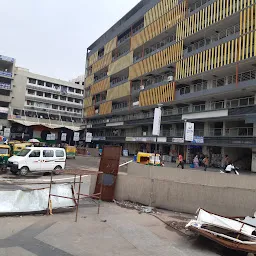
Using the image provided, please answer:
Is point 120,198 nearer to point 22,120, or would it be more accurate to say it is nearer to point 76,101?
point 22,120

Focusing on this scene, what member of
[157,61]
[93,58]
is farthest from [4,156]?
[93,58]

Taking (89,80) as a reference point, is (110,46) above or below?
above

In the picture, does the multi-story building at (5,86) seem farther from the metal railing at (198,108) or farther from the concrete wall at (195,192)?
the concrete wall at (195,192)

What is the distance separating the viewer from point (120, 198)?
12.3 meters

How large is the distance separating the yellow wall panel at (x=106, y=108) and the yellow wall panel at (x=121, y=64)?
6089 millimetres

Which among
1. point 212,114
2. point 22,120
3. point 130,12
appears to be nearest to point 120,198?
point 212,114

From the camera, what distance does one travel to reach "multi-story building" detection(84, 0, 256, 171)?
98.8 ft

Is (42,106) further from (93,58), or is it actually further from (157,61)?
(157,61)

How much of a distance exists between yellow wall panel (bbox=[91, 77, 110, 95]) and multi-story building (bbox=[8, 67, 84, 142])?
14.2 m

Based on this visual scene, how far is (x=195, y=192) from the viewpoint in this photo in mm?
10719

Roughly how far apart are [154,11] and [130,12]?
1192cm

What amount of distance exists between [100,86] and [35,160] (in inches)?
1768

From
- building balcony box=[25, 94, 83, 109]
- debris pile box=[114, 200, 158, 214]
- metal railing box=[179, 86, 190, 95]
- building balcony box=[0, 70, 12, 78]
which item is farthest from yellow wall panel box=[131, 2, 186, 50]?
building balcony box=[25, 94, 83, 109]

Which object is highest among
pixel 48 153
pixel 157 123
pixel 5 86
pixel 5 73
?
pixel 5 73
